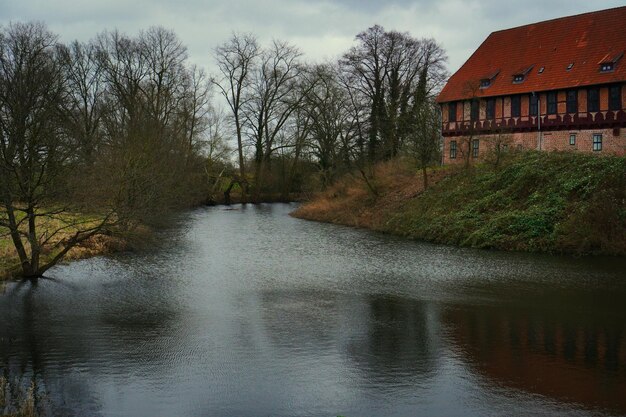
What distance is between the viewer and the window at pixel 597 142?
34969 mm

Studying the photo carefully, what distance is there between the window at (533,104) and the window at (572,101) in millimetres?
1982

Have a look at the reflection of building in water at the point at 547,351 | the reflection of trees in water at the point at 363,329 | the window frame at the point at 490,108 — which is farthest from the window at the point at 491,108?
the reflection of building in water at the point at 547,351

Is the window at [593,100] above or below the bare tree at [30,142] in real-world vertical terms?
above

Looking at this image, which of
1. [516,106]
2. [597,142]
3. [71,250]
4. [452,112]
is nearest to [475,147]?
[452,112]

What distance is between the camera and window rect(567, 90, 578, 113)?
35906mm

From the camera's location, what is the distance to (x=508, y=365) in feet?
39.2

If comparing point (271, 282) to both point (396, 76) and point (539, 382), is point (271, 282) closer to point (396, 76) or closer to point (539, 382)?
point (539, 382)

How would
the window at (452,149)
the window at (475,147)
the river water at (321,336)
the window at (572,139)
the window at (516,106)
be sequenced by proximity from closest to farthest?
the river water at (321,336) → the window at (572,139) → the window at (516,106) → the window at (475,147) → the window at (452,149)

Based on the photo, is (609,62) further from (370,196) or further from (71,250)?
(71,250)

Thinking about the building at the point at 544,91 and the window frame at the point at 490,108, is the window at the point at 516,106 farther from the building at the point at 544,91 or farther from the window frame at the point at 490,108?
the window frame at the point at 490,108

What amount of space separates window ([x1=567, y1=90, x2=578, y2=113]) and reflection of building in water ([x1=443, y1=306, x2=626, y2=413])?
22.9 m

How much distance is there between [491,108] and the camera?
4031cm

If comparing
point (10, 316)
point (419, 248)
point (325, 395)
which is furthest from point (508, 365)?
point (419, 248)

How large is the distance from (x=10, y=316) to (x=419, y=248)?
1756cm
